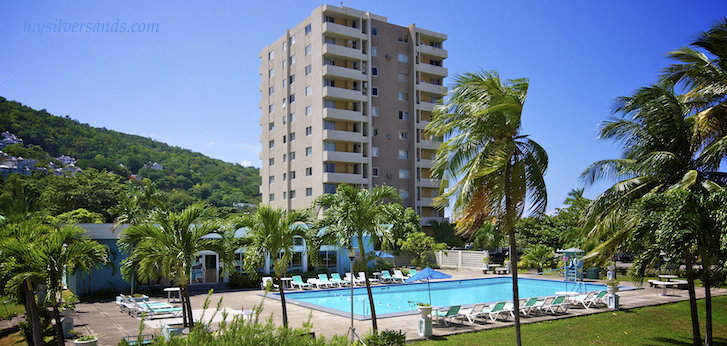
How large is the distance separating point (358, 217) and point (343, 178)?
118 ft

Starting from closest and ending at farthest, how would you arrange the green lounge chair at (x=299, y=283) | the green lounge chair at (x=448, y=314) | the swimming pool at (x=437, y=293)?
the green lounge chair at (x=448, y=314)
the swimming pool at (x=437, y=293)
the green lounge chair at (x=299, y=283)

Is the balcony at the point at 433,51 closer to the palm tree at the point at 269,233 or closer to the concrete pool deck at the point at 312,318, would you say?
the concrete pool deck at the point at 312,318

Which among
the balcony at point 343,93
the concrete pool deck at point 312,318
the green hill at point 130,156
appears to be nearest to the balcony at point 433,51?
the balcony at point 343,93

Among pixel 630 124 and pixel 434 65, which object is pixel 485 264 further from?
pixel 434 65

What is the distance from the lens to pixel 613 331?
15562 mm

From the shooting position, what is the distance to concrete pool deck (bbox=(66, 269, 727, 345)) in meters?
15.1

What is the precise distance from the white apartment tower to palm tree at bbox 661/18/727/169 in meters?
34.0

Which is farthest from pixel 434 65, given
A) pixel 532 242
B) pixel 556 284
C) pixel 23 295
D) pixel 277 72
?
pixel 23 295

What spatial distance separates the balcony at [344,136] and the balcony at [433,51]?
1373cm

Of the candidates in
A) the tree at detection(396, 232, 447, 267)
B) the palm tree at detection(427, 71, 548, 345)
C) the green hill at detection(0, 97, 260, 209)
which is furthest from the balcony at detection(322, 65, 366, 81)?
the palm tree at detection(427, 71, 548, 345)

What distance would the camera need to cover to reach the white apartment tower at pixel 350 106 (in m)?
49.8

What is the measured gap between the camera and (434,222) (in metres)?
52.4

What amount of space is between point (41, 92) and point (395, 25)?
3663 centimetres

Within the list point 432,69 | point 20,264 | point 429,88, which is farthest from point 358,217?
point 432,69
